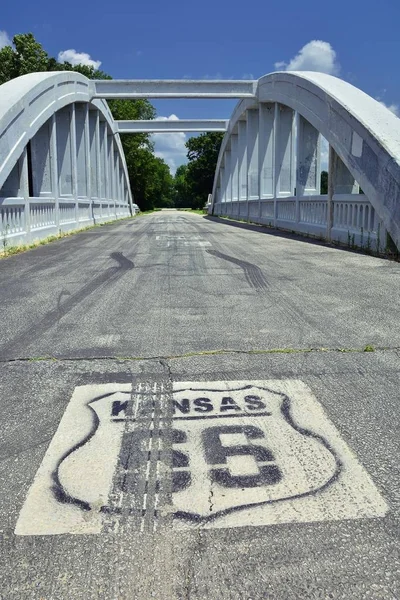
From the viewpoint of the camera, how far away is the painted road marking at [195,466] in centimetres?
210

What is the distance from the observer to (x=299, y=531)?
1996 millimetres

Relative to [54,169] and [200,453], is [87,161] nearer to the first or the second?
[54,169]

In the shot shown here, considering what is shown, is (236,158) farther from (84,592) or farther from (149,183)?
(149,183)

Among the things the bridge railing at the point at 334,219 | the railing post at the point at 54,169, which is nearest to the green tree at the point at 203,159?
the bridge railing at the point at 334,219

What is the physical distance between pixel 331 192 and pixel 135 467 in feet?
40.9

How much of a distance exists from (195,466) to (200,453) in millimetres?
131

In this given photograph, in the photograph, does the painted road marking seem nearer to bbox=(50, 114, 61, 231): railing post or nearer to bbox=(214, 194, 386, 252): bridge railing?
bbox=(214, 194, 386, 252): bridge railing

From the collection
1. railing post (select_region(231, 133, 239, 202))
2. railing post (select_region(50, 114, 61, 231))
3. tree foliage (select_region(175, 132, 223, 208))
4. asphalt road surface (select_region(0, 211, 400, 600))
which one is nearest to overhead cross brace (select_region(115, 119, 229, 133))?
railing post (select_region(231, 133, 239, 202))

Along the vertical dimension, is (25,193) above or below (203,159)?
below

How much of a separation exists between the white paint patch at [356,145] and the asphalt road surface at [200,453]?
715cm

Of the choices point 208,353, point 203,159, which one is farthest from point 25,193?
point 203,159

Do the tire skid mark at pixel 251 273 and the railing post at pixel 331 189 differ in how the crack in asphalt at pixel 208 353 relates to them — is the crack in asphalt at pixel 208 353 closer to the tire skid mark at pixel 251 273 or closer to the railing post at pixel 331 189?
the tire skid mark at pixel 251 273

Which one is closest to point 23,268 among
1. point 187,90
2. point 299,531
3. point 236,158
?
point 299,531

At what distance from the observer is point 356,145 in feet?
39.3
